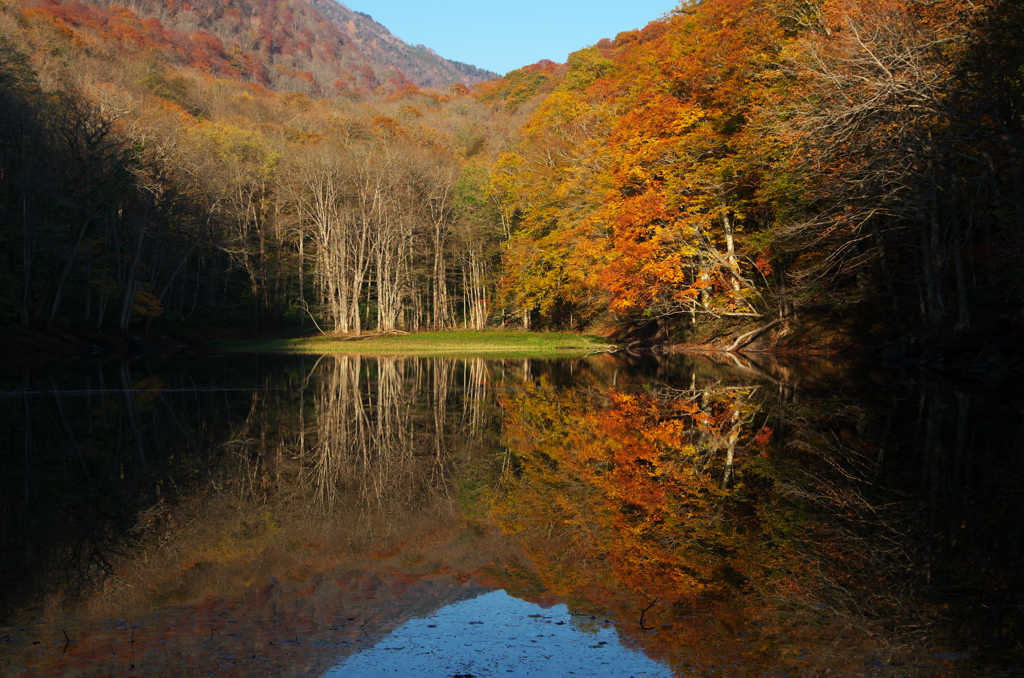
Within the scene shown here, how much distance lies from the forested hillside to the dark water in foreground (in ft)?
33.0

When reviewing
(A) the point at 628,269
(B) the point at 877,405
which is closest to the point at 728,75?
(A) the point at 628,269

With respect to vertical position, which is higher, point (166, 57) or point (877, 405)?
point (166, 57)

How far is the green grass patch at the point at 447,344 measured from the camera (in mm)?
35812

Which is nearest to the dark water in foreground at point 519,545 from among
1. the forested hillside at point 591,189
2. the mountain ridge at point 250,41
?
the forested hillside at point 591,189

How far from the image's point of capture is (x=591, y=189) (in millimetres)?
34125

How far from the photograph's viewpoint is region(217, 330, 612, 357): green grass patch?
35812 millimetres

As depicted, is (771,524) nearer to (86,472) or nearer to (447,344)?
(86,472)

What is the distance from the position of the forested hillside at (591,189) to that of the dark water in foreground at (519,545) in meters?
10.1

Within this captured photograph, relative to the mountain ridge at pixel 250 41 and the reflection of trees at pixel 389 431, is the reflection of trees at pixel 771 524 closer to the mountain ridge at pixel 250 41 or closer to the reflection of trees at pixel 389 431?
the reflection of trees at pixel 389 431

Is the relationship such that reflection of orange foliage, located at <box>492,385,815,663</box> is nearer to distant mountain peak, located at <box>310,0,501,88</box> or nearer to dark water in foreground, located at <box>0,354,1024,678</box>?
dark water in foreground, located at <box>0,354,1024,678</box>

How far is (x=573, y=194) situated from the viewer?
36.4 m

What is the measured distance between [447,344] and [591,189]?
1156 cm

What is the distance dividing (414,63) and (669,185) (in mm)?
145804

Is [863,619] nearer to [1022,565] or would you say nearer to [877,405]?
[1022,565]
